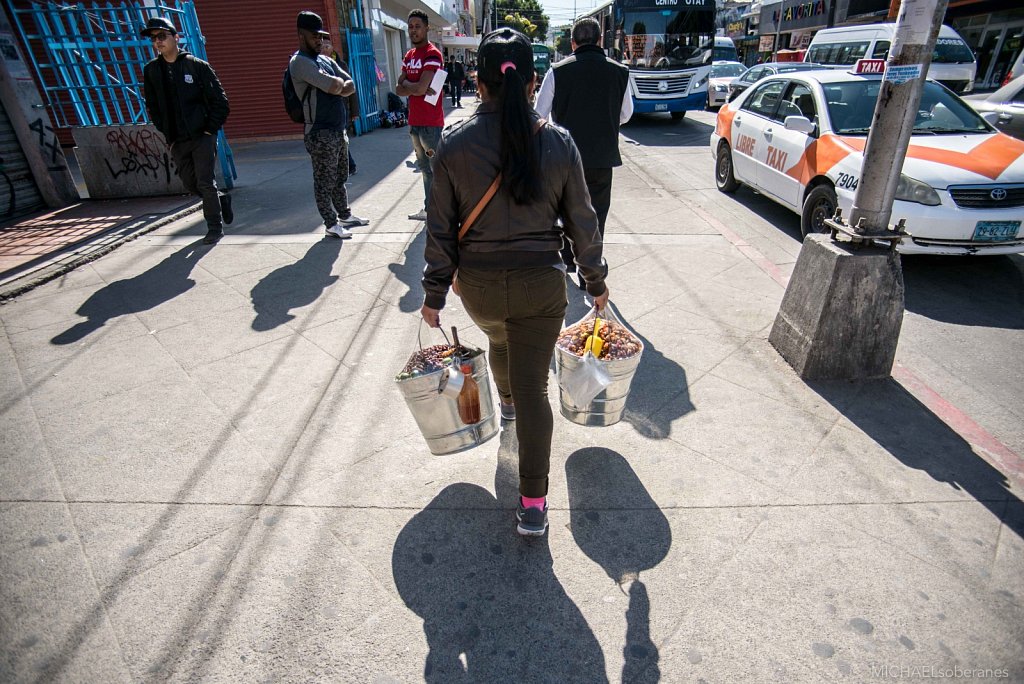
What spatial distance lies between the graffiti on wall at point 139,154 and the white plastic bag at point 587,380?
7.74 metres

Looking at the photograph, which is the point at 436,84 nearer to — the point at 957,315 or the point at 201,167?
the point at 201,167

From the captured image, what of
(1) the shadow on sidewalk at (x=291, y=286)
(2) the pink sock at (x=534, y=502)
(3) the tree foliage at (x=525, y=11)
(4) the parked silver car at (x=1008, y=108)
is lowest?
(1) the shadow on sidewalk at (x=291, y=286)

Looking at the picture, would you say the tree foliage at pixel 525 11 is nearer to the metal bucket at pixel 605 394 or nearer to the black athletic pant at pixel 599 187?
the black athletic pant at pixel 599 187

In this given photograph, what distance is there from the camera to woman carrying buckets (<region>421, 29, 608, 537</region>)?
6.37 feet

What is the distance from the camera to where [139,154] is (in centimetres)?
795

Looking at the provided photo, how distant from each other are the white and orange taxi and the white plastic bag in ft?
11.2

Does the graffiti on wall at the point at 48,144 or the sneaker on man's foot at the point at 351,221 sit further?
the graffiti on wall at the point at 48,144

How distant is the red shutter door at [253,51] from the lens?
13.2 meters

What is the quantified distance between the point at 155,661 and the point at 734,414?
9.84 feet

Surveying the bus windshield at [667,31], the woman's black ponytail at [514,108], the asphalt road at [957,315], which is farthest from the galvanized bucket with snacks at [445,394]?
the bus windshield at [667,31]

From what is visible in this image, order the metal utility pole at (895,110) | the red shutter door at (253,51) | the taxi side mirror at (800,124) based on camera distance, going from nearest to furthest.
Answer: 1. the metal utility pole at (895,110)
2. the taxi side mirror at (800,124)
3. the red shutter door at (253,51)

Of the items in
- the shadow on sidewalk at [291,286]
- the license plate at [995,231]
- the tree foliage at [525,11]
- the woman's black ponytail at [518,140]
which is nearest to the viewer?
the woman's black ponytail at [518,140]

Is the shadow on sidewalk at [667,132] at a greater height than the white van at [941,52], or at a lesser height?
lesser

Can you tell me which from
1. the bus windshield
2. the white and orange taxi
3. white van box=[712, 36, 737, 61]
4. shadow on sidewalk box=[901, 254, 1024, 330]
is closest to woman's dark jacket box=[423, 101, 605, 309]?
the white and orange taxi
